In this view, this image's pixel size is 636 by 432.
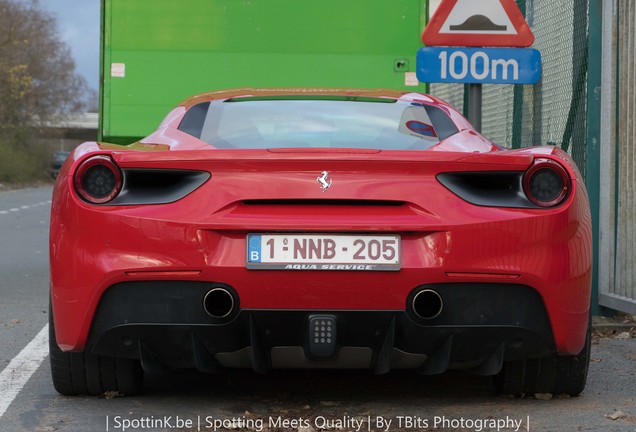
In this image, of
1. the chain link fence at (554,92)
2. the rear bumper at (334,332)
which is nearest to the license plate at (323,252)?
the rear bumper at (334,332)

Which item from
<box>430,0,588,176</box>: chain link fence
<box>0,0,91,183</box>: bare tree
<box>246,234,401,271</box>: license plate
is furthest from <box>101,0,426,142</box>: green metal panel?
<box>0,0,91,183</box>: bare tree

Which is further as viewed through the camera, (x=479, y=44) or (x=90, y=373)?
(x=479, y=44)

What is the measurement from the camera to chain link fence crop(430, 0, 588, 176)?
28.5ft

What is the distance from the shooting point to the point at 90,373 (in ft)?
17.4

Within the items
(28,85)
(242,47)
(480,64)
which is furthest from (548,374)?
(28,85)

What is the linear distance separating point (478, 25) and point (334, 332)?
3.56 metres

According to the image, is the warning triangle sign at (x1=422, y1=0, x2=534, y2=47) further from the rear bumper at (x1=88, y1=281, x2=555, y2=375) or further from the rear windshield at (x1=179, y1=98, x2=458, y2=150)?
the rear bumper at (x1=88, y1=281, x2=555, y2=375)

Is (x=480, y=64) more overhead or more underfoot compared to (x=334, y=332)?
more overhead

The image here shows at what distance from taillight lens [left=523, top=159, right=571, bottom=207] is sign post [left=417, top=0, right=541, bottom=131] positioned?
2.99m

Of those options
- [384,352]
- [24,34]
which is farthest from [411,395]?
[24,34]

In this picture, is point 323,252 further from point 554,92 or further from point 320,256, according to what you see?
point 554,92

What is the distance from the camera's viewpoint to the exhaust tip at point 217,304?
15.4ft

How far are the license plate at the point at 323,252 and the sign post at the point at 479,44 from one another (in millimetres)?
3360

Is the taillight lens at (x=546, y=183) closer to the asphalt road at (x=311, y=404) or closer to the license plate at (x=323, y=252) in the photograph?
the license plate at (x=323, y=252)
